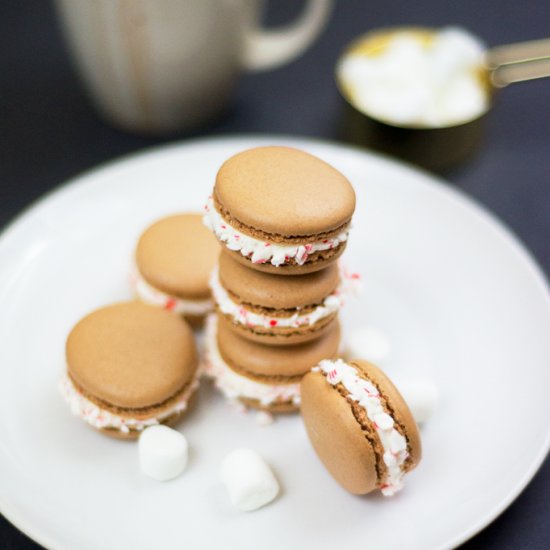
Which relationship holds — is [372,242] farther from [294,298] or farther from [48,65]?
[48,65]

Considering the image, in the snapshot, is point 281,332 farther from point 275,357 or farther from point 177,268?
point 177,268

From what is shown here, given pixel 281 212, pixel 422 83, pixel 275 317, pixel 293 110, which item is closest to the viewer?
pixel 281 212

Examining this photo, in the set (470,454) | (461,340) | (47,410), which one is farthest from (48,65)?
(470,454)

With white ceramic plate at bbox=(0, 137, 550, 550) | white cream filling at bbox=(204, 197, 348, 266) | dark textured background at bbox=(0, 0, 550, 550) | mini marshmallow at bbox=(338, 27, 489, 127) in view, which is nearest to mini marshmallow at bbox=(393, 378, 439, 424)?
white ceramic plate at bbox=(0, 137, 550, 550)

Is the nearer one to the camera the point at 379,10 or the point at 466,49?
the point at 466,49

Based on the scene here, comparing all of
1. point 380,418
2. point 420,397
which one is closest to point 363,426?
point 380,418

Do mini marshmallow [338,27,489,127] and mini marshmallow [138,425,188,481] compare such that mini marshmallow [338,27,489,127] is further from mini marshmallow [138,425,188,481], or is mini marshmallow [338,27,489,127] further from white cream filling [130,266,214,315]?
mini marshmallow [138,425,188,481]
